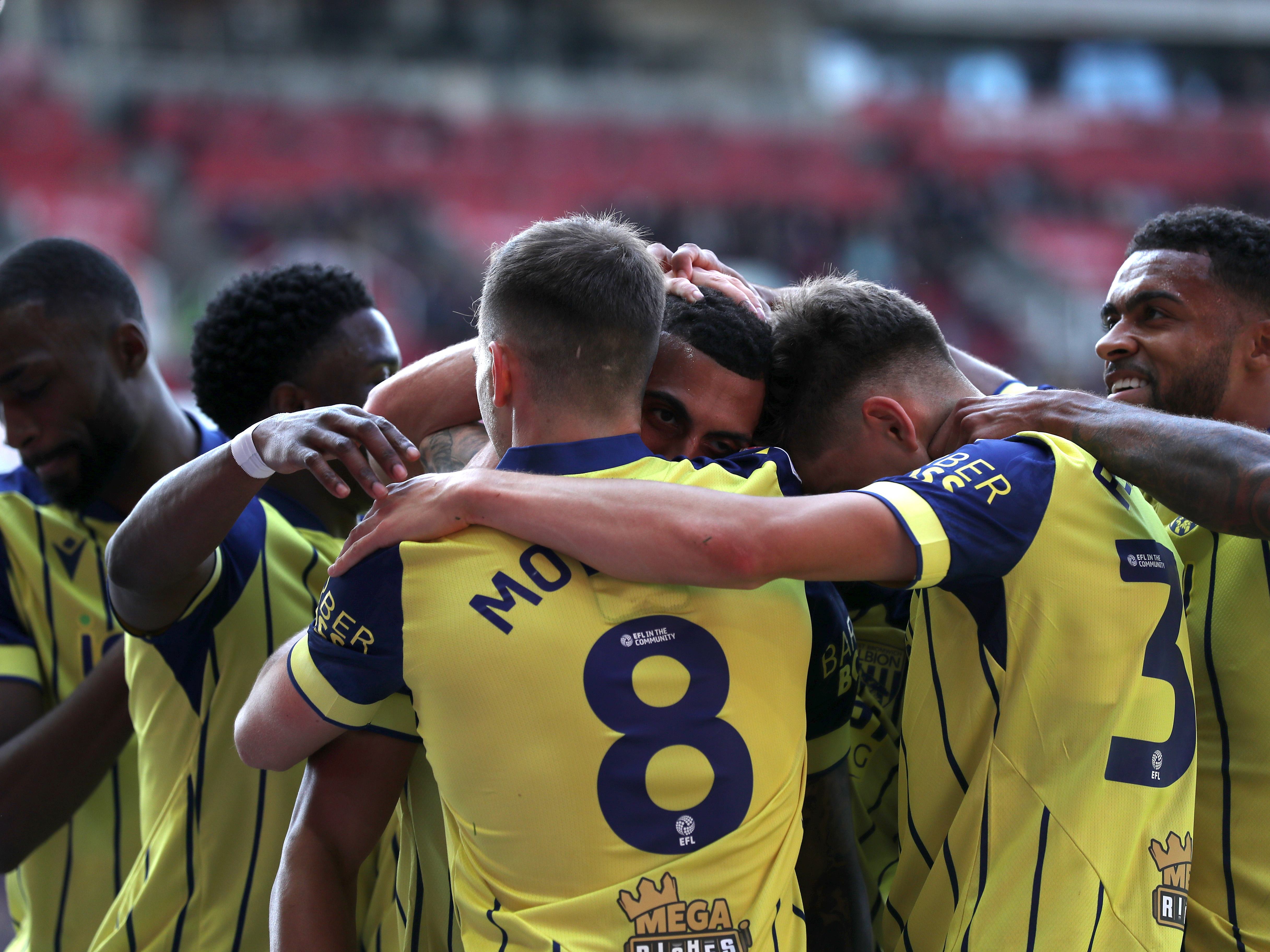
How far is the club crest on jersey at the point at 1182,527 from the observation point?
2.22 m

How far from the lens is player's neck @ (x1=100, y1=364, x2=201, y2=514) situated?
9.40 feet

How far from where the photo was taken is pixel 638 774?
5.55ft

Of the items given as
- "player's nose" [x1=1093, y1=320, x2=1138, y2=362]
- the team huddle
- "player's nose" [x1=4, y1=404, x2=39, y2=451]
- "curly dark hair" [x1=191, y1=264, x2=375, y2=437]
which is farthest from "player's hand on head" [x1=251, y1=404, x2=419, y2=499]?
"player's nose" [x1=1093, y1=320, x2=1138, y2=362]

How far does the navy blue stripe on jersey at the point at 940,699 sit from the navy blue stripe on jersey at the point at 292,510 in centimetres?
150

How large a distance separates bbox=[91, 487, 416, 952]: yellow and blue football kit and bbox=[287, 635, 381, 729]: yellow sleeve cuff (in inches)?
26.5

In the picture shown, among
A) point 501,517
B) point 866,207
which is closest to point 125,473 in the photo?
point 501,517

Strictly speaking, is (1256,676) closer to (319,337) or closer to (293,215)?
(319,337)

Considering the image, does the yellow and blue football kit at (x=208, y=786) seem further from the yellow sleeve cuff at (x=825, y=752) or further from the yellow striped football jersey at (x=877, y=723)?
the yellow striped football jersey at (x=877, y=723)

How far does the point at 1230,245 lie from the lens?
2381 millimetres

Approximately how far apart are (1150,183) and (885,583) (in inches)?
1209

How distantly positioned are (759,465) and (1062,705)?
669 millimetres

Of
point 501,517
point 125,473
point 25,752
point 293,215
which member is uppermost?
point 501,517

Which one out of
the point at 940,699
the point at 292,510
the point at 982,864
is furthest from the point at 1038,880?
the point at 292,510

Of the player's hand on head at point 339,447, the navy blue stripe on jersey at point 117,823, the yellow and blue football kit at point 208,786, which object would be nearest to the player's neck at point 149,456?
the yellow and blue football kit at point 208,786
